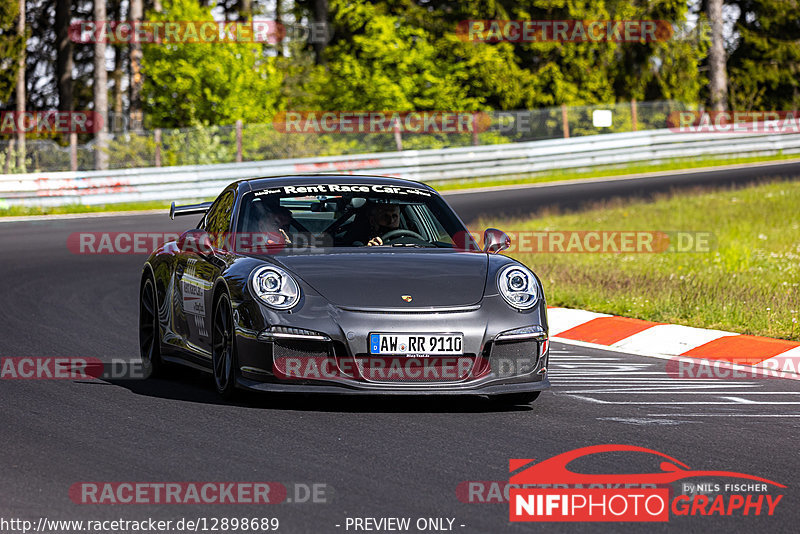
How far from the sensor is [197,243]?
841 centimetres

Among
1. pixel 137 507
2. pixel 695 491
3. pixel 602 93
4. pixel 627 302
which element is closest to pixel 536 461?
pixel 695 491

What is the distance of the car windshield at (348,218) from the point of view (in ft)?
27.6

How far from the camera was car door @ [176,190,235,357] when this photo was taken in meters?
8.16

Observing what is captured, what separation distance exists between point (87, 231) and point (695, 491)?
685 inches

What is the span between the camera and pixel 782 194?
22.7 metres

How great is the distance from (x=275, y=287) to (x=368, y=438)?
120cm

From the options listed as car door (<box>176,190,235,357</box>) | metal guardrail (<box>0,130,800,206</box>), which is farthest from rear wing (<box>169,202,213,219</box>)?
metal guardrail (<box>0,130,800,206</box>)

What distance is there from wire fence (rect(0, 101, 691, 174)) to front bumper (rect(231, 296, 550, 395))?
22215 mm

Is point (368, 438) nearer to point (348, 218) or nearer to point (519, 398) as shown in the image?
point (519, 398)

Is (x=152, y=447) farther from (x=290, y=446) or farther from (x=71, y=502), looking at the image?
(x=71, y=502)

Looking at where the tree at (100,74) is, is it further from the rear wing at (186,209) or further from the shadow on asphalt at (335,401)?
the shadow on asphalt at (335,401)
